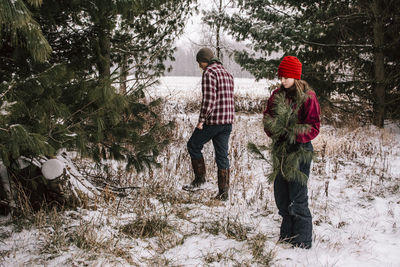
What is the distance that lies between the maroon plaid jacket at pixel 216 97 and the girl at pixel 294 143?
1026 millimetres

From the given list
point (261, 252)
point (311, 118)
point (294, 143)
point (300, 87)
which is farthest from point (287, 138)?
point (261, 252)

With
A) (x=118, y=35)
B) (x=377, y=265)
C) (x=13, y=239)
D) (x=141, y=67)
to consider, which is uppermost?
(x=118, y=35)

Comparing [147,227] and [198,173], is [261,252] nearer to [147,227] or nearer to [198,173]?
[147,227]

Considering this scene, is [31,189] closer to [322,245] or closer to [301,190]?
[301,190]

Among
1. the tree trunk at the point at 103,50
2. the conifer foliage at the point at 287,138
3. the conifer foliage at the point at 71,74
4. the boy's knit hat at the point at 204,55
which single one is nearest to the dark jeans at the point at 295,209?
the conifer foliage at the point at 287,138

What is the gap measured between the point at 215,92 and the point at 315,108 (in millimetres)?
1499

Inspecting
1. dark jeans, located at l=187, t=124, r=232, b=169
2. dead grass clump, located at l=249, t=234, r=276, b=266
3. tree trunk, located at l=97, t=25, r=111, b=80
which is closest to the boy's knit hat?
dark jeans, located at l=187, t=124, r=232, b=169

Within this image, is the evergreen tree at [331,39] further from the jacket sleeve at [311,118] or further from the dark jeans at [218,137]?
the jacket sleeve at [311,118]

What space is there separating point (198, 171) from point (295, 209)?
Answer: 1.76 meters

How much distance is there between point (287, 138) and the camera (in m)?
2.70

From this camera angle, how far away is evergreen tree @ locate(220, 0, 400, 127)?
24.6ft

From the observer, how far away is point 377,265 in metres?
2.71

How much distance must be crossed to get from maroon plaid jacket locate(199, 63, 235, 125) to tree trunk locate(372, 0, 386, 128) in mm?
5433

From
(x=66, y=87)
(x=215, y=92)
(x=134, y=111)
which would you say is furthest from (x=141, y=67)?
(x=66, y=87)
